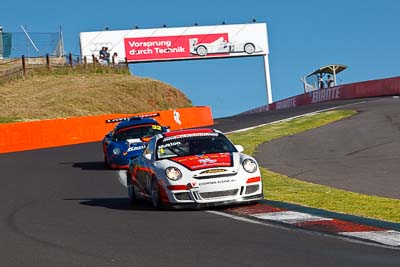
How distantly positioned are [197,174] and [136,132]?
993 cm

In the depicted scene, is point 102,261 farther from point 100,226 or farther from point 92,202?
point 92,202

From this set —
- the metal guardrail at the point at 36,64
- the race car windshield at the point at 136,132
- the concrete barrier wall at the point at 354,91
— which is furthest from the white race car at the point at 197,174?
the metal guardrail at the point at 36,64

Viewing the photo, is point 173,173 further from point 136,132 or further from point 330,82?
point 330,82

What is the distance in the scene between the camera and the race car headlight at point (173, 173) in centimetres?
1288

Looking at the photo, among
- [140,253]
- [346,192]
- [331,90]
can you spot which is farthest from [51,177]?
[331,90]

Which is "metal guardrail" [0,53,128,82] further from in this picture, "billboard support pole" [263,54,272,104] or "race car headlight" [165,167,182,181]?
"race car headlight" [165,167,182,181]

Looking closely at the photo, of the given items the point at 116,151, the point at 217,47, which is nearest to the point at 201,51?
the point at 217,47

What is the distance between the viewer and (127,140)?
22062 millimetres

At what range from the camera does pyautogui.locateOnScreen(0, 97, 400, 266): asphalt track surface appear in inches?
327

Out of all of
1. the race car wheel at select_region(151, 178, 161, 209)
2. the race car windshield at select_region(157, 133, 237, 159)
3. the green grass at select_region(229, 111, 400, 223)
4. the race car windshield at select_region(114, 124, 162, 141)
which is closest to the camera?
the green grass at select_region(229, 111, 400, 223)

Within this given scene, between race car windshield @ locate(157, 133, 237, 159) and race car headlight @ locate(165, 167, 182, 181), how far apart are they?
69 cm

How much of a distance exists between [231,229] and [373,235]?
6.01 ft

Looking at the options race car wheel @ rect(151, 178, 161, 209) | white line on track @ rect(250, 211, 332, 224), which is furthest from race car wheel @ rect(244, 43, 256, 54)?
white line on track @ rect(250, 211, 332, 224)

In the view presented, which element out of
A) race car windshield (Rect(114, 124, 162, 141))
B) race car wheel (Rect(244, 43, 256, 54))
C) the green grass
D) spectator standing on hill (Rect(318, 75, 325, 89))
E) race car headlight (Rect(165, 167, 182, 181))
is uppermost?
race car wheel (Rect(244, 43, 256, 54))
